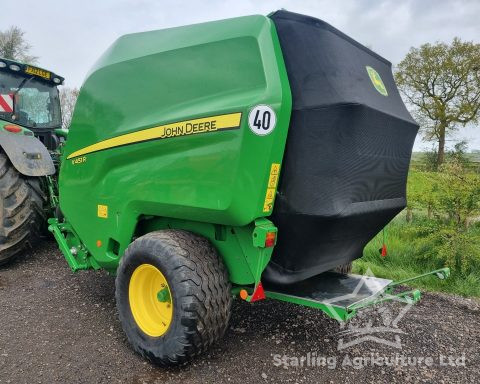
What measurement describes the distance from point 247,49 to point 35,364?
2324 mm

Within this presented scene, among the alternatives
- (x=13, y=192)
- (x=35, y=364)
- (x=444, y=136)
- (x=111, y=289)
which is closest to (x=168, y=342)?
(x=35, y=364)

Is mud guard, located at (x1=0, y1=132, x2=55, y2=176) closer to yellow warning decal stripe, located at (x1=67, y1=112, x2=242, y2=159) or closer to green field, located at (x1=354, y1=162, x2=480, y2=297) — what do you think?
yellow warning decal stripe, located at (x1=67, y1=112, x2=242, y2=159)

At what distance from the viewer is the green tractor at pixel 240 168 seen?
8.27 ft

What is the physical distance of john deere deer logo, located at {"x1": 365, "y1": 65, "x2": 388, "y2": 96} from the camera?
2928 millimetres

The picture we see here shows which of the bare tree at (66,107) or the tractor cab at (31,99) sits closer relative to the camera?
the tractor cab at (31,99)

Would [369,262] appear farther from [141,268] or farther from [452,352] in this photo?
[141,268]

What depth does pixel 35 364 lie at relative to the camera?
2.79m

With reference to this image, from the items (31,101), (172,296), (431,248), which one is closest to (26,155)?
(31,101)

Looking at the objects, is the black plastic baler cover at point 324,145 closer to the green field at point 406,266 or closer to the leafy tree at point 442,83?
the green field at point 406,266


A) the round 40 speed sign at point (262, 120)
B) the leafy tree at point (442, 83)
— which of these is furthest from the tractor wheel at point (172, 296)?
the leafy tree at point (442, 83)

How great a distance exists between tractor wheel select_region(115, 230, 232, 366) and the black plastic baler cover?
420mm

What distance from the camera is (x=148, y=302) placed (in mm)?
3010

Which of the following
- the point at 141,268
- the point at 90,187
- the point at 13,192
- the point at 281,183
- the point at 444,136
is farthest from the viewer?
the point at 444,136

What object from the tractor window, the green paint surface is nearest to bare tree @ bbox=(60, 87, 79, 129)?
the tractor window
